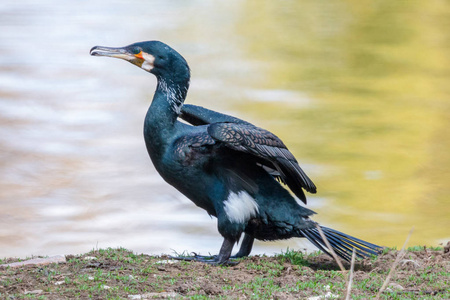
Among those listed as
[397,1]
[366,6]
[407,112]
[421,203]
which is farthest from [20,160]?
[397,1]

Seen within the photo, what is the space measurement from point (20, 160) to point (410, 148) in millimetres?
4983

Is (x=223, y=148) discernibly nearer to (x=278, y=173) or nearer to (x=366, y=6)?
(x=278, y=173)

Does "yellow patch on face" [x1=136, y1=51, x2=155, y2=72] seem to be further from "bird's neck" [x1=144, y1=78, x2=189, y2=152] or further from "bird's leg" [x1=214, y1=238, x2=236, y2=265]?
"bird's leg" [x1=214, y1=238, x2=236, y2=265]

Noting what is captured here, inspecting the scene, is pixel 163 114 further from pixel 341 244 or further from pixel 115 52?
pixel 341 244

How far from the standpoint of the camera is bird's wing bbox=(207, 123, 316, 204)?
17.4ft

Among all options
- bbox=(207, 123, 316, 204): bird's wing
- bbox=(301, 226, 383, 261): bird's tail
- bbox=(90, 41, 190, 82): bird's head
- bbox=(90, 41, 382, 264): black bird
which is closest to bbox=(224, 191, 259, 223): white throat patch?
bbox=(90, 41, 382, 264): black bird

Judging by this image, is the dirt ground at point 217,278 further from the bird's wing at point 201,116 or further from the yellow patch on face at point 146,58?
the yellow patch on face at point 146,58

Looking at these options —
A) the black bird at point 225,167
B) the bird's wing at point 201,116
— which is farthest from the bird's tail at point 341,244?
the bird's wing at point 201,116

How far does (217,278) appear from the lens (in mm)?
4918

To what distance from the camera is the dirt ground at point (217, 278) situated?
14.8ft

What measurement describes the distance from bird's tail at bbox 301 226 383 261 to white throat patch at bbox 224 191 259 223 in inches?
16.8

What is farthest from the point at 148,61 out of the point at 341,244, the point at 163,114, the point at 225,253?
the point at 341,244

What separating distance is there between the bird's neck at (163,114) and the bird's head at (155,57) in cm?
6

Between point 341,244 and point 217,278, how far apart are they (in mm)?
1135
